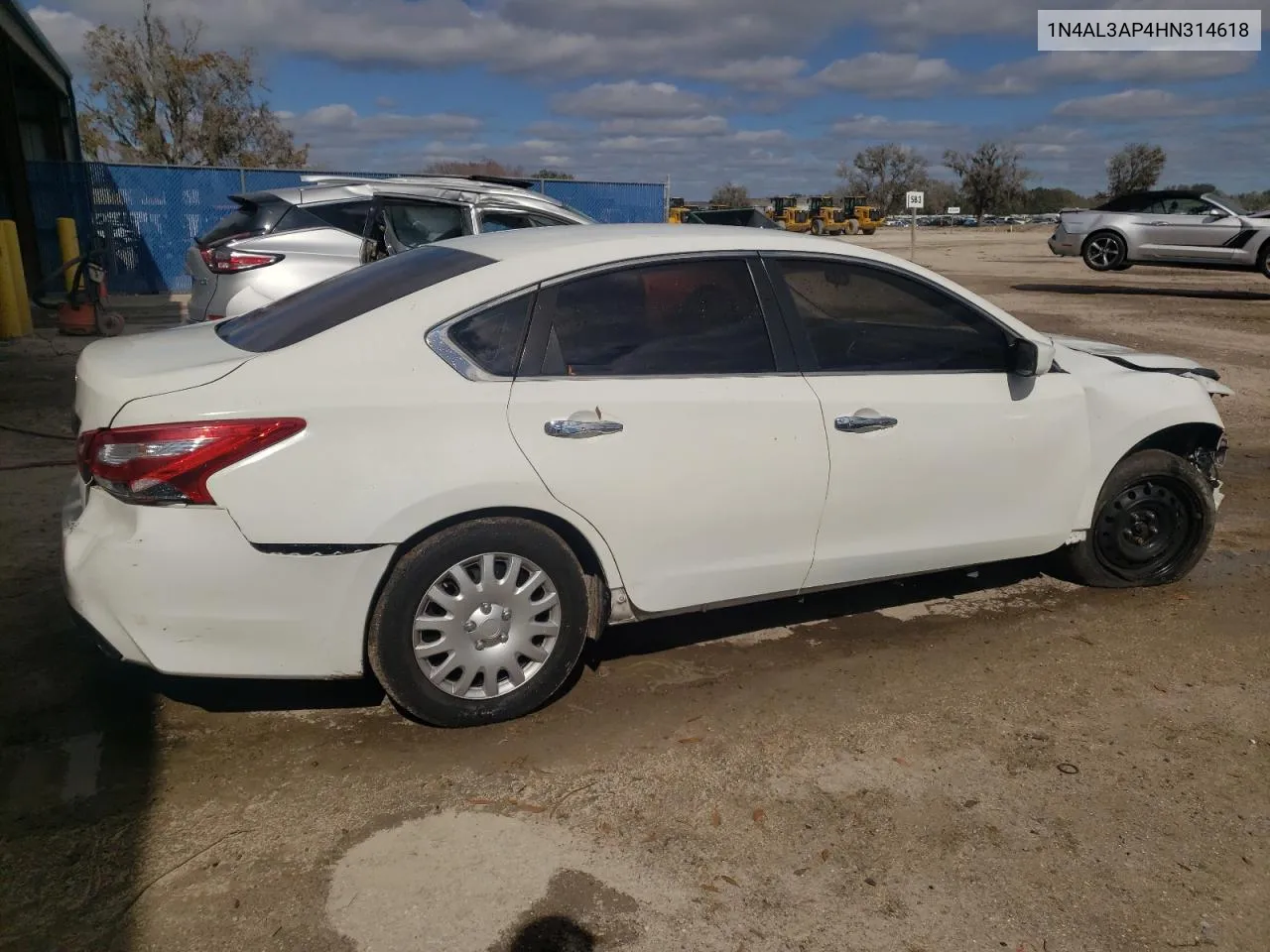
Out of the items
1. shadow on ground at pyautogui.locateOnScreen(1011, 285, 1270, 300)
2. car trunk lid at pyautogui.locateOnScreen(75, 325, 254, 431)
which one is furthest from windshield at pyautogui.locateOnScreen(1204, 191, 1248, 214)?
car trunk lid at pyautogui.locateOnScreen(75, 325, 254, 431)

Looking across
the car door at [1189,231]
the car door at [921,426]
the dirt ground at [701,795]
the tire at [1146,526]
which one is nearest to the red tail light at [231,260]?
the dirt ground at [701,795]

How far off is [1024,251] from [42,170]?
3227cm

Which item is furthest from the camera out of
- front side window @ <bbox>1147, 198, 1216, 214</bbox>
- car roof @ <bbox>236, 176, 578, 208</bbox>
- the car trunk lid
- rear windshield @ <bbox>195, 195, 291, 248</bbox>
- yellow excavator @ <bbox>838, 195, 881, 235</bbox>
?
yellow excavator @ <bbox>838, 195, 881, 235</bbox>

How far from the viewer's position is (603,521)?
3.52m

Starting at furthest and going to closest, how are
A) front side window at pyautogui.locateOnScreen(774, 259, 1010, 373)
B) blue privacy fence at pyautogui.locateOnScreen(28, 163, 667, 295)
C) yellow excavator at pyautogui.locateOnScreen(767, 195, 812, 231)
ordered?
yellow excavator at pyautogui.locateOnScreen(767, 195, 812, 231) → blue privacy fence at pyautogui.locateOnScreen(28, 163, 667, 295) → front side window at pyautogui.locateOnScreen(774, 259, 1010, 373)

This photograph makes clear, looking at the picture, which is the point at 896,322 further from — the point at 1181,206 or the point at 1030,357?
the point at 1181,206

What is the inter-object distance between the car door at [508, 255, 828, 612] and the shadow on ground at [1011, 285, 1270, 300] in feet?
58.8

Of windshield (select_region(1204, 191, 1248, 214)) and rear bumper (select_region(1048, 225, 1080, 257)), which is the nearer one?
windshield (select_region(1204, 191, 1248, 214))

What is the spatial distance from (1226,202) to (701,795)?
20266 millimetres

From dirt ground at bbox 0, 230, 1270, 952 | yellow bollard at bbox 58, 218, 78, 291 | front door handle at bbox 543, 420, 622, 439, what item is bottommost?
dirt ground at bbox 0, 230, 1270, 952

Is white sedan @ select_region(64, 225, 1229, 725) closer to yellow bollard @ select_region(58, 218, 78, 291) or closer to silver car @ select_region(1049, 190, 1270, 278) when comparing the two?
yellow bollard @ select_region(58, 218, 78, 291)

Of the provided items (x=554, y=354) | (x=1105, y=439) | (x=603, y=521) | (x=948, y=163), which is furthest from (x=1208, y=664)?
(x=948, y=163)

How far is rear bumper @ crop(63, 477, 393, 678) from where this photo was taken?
3.07 m

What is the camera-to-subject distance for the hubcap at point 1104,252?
2038 centimetres
